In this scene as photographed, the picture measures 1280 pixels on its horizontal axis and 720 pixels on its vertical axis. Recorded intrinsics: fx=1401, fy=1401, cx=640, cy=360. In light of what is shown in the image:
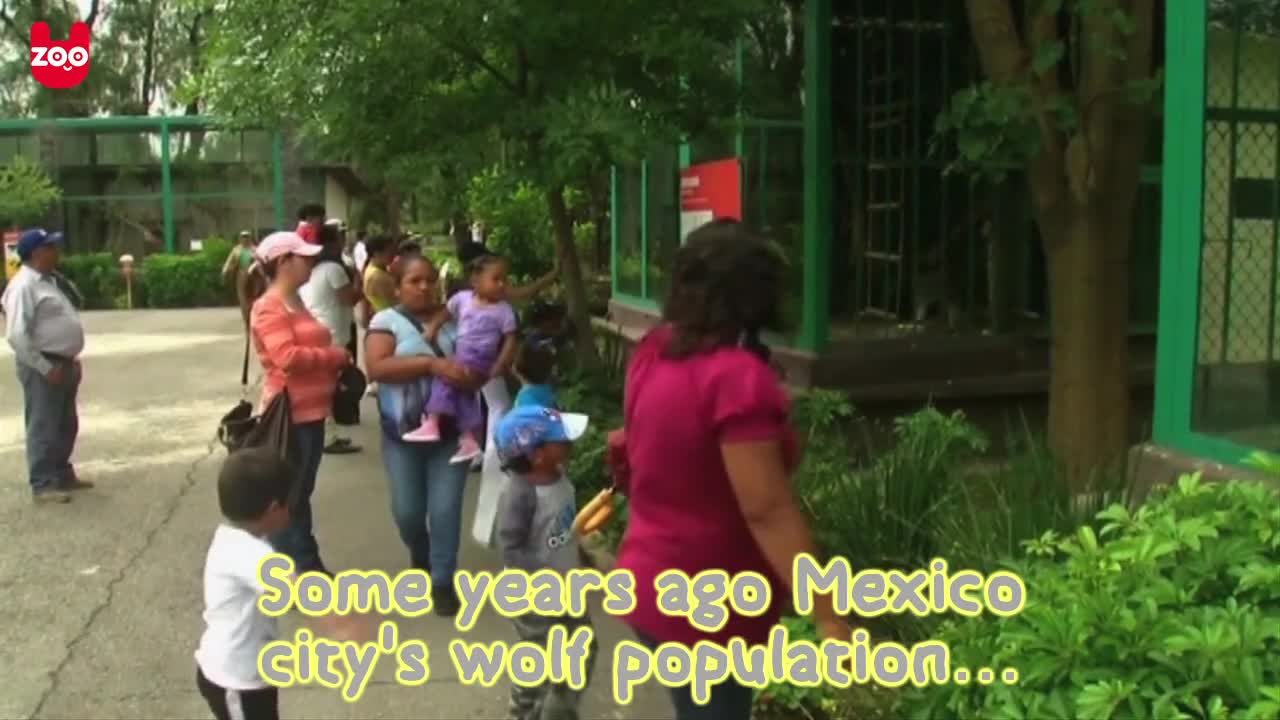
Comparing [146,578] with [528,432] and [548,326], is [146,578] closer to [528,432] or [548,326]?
[548,326]

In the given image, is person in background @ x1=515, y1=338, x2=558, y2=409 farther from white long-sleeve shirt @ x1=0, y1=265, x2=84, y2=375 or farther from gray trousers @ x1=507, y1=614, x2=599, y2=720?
white long-sleeve shirt @ x1=0, y1=265, x2=84, y2=375

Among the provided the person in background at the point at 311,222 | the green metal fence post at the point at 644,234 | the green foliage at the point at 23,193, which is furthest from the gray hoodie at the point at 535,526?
the green foliage at the point at 23,193

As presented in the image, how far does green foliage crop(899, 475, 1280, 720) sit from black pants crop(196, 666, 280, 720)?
171 cm

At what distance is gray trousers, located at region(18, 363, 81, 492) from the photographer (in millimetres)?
8688

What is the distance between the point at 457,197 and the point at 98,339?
A: 1338 centimetres

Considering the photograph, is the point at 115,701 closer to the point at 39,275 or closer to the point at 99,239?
the point at 39,275

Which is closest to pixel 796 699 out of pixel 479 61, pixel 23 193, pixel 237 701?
pixel 237 701

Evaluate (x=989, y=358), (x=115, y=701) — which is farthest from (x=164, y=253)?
(x=115, y=701)

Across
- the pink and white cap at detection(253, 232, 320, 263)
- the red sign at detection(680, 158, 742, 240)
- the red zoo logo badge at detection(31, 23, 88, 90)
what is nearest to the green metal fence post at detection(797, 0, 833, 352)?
the red sign at detection(680, 158, 742, 240)

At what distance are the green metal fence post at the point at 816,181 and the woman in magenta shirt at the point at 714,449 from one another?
6.39 meters

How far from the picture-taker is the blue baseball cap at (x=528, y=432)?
14.8 feet

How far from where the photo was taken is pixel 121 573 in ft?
23.1

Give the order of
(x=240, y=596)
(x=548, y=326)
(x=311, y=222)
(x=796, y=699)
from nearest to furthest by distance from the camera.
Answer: (x=240, y=596), (x=796, y=699), (x=548, y=326), (x=311, y=222)

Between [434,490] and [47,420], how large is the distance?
12.5 feet
